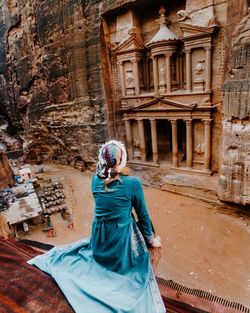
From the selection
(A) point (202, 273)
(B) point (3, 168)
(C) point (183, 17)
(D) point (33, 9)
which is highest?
(D) point (33, 9)

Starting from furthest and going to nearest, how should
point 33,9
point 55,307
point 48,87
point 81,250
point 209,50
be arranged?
point 48,87 → point 33,9 → point 209,50 → point 81,250 → point 55,307

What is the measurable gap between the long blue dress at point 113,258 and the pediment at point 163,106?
7996 mm

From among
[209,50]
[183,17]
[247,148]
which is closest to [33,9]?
[183,17]

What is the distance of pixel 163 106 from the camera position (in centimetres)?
1037

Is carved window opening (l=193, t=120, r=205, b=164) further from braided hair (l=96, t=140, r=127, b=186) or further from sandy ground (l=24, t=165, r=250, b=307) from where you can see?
braided hair (l=96, t=140, r=127, b=186)

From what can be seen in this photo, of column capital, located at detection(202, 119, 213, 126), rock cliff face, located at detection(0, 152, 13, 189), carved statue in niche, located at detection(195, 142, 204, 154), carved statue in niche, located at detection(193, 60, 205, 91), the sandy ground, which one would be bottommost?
the sandy ground

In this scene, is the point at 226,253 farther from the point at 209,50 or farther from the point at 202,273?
the point at 209,50

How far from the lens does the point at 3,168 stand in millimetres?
10859

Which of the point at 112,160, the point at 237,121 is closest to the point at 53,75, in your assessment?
the point at 237,121

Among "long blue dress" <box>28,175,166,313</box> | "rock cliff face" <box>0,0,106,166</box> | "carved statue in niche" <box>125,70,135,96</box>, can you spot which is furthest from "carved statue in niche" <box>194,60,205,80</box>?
"long blue dress" <box>28,175,166,313</box>

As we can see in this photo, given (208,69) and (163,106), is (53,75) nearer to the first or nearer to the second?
(163,106)

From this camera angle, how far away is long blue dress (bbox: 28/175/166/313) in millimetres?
1882

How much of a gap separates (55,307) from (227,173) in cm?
673

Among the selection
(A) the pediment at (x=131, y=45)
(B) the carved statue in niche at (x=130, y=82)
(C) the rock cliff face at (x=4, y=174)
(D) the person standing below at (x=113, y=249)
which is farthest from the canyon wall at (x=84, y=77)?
(D) the person standing below at (x=113, y=249)
